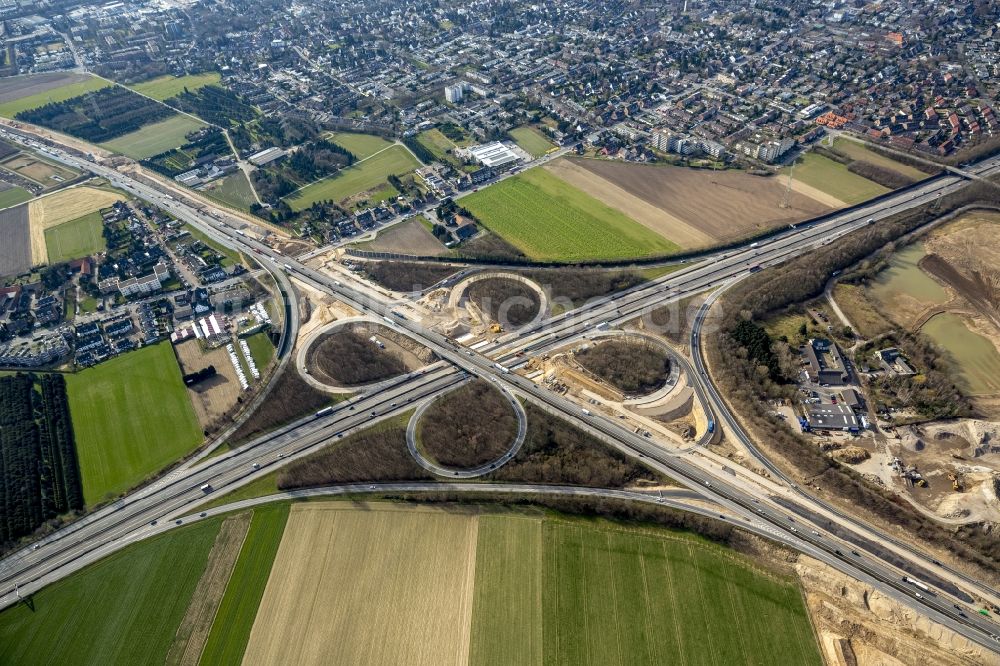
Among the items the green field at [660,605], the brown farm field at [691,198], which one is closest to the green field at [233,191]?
the brown farm field at [691,198]

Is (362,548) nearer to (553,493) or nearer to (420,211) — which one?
(553,493)

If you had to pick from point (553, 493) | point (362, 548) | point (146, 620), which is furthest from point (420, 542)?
point (146, 620)

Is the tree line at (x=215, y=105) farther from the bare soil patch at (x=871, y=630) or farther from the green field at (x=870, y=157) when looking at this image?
the bare soil patch at (x=871, y=630)

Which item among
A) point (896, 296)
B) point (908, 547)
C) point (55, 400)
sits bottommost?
point (55, 400)

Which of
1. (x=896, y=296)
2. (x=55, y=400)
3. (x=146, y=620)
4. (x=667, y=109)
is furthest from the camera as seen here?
(x=667, y=109)

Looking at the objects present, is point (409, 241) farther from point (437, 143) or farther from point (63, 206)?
point (63, 206)

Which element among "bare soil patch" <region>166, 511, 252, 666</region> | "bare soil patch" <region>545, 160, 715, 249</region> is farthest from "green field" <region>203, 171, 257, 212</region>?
"bare soil patch" <region>166, 511, 252, 666</region>
